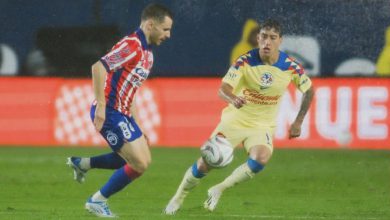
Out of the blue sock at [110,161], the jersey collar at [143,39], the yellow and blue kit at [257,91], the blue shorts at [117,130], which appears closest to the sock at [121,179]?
the blue shorts at [117,130]

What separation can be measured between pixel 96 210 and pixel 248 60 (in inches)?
85.9

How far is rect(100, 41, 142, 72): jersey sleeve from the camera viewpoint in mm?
8859

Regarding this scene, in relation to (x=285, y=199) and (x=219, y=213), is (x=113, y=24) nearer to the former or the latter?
(x=285, y=199)

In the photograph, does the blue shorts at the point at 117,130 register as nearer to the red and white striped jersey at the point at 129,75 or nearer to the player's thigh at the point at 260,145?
the red and white striped jersey at the point at 129,75

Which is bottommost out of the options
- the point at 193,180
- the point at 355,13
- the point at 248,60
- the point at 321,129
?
the point at 321,129

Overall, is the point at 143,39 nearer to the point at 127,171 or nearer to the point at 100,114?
the point at 100,114

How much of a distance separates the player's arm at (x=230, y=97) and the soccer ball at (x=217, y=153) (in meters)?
0.38

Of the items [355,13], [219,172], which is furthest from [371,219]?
[355,13]

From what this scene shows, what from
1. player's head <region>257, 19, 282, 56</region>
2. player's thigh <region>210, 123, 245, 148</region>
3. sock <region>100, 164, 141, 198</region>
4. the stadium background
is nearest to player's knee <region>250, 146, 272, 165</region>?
player's thigh <region>210, 123, 245, 148</region>

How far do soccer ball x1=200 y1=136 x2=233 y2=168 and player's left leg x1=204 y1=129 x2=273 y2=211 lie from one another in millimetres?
397

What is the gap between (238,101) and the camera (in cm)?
953

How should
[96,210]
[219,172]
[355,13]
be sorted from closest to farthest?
1. [96,210]
2. [219,172]
3. [355,13]

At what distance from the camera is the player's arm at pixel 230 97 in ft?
31.2

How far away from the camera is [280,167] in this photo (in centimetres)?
1449
